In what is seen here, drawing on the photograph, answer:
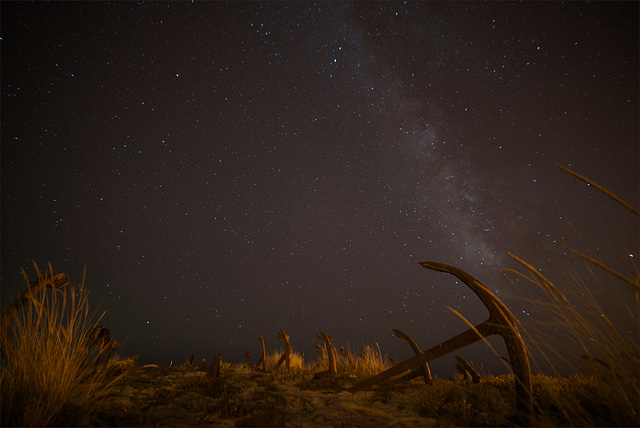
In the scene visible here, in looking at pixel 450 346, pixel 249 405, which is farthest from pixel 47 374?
pixel 450 346

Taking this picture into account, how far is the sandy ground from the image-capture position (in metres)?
2.31

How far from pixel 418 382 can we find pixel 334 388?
170 cm

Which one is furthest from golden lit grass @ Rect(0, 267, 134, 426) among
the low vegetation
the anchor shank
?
the anchor shank

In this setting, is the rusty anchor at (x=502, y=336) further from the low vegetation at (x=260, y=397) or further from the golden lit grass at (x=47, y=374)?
the golden lit grass at (x=47, y=374)

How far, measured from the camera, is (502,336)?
7.63 feet

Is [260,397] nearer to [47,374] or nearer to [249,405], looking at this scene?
[249,405]

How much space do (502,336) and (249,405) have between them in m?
2.91

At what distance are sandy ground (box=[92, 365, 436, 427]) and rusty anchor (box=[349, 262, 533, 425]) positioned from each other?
0.74 meters

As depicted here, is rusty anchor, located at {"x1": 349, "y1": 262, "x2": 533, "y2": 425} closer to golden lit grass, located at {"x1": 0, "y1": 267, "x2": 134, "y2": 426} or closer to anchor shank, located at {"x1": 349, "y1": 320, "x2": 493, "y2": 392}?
anchor shank, located at {"x1": 349, "y1": 320, "x2": 493, "y2": 392}

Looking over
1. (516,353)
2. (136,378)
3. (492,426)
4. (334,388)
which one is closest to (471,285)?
(516,353)

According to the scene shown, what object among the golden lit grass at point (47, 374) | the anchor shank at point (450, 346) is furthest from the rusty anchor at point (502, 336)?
the golden lit grass at point (47, 374)

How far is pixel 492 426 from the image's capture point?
215cm

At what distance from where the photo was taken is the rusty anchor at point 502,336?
2.11m

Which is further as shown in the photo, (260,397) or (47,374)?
(260,397)
